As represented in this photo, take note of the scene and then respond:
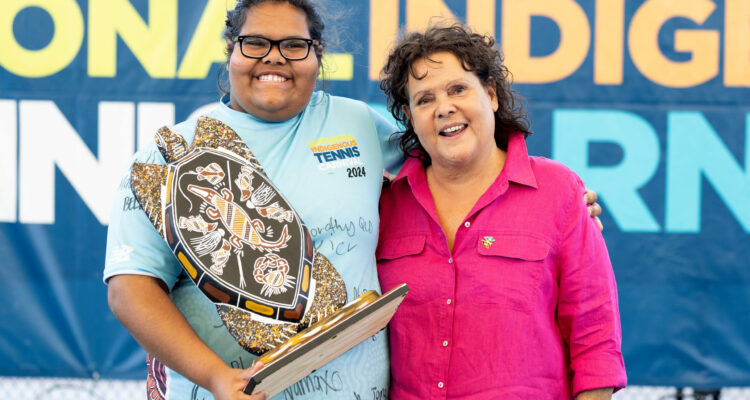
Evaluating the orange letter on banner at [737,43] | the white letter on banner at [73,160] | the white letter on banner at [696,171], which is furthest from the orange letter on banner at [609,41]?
the white letter on banner at [73,160]

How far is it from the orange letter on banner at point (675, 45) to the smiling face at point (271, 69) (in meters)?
2.08

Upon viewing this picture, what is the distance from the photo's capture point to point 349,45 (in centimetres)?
325

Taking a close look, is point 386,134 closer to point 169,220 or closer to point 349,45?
point 169,220

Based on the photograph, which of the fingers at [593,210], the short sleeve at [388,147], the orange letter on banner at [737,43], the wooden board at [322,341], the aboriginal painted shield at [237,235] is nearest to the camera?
the wooden board at [322,341]

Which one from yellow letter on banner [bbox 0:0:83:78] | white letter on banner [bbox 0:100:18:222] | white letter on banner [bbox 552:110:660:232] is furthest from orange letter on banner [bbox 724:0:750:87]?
white letter on banner [bbox 0:100:18:222]

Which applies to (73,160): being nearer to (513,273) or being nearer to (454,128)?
(454,128)

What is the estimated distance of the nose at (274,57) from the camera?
1603mm

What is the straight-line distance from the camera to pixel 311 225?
1.59m

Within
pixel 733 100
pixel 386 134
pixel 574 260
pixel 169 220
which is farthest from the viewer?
pixel 733 100

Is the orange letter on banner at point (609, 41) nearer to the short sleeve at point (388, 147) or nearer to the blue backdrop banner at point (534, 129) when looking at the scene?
the blue backdrop banner at point (534, 129)

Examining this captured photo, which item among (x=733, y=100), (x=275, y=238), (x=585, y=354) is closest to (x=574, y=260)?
(x=585, y=354)

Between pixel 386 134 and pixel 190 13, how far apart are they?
1.77 metres

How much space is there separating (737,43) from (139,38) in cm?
267
